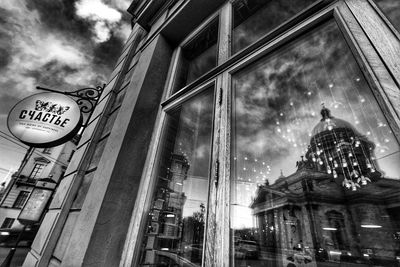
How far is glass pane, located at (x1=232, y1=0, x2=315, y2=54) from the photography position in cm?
149

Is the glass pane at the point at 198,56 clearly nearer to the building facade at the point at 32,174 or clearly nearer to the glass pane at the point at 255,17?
the glass pane at the point at 255,17

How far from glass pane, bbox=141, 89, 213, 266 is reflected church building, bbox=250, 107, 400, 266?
39.3ft

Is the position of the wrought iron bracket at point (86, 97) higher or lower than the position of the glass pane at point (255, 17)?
lower

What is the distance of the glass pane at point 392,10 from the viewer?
0.76 m

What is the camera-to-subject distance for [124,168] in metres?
1.31

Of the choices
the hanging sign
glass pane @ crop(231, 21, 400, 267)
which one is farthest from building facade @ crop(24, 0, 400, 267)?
glass pane @ crop(231, 21, 400, 267)

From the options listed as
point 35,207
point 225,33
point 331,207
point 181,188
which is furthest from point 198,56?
point 331,207

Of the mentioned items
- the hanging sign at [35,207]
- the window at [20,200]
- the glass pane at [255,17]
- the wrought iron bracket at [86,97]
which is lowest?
the hanging sign at [35,207]

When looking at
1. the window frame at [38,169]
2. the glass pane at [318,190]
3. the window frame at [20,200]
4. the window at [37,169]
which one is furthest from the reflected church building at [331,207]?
the window at [37,169]

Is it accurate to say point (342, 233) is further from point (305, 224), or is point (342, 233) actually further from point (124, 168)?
point (124, 168)

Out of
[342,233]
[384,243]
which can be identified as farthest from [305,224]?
[384,243]

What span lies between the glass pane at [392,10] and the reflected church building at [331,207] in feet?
41.4

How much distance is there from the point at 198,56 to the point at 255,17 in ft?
2.36

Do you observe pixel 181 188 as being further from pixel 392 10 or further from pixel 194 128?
pixel 392 10
